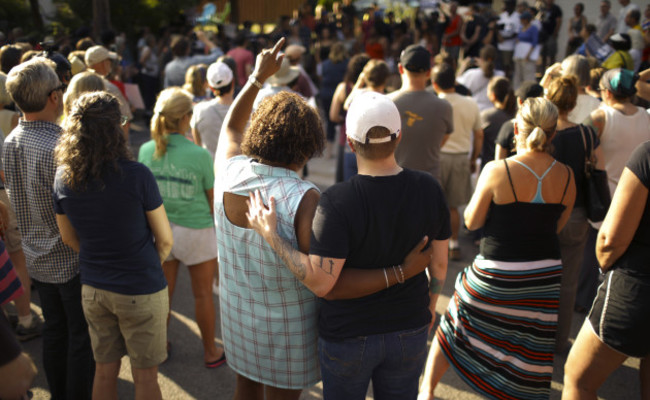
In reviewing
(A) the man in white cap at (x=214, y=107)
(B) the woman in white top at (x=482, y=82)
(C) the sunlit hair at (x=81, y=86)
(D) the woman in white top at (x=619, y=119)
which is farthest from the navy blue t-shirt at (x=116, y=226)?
(B) the woman in white top at (x=482, y=82)

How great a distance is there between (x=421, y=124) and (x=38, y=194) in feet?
9.31

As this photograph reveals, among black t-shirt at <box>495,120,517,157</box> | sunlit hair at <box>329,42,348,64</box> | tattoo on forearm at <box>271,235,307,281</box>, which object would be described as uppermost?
tattoo on forearm at <box>271,235,307,281</box>

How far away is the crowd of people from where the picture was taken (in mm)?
2098

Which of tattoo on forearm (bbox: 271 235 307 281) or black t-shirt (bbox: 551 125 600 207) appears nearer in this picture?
tattoo on forearm (bbox: 271 235 307 281)

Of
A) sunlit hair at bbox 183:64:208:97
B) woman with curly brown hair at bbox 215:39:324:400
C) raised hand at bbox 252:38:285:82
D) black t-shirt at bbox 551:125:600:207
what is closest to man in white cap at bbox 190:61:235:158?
sunlit hair at bbox 183:64:208:97

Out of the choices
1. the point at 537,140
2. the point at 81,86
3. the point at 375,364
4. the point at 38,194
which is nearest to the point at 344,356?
the point at 375,364

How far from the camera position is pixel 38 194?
2783mm

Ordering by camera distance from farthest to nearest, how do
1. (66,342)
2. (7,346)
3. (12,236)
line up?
1. (12,236)
2. (66,342)
3. (7,346)

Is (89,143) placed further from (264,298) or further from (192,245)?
(192,245)

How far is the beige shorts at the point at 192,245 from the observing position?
3480mm

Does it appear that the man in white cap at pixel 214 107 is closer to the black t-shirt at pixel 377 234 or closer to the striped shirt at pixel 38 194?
the striped shirt at pixel 38 194

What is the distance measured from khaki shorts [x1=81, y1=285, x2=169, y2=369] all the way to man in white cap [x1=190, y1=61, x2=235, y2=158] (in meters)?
1.92

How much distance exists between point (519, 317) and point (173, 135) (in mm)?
2277

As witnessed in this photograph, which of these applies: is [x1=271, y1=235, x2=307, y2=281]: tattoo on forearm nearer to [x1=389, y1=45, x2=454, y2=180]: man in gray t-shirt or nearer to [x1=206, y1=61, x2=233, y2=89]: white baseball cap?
[x1=206, y1=61, x2=233, y2=89]: white baseball cap
